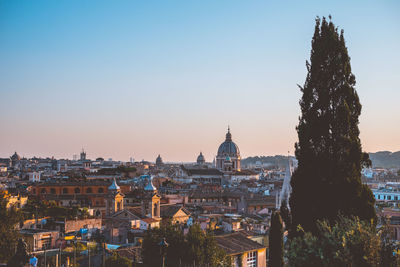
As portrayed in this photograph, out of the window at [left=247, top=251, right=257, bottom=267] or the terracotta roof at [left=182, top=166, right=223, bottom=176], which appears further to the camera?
the terracotta roof at [left=182, top=166, right=223, bottom=176]

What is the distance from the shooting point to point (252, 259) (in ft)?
66.0

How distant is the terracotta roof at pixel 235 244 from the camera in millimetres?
19070

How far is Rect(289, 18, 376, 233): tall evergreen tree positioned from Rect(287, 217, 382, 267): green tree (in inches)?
99.2

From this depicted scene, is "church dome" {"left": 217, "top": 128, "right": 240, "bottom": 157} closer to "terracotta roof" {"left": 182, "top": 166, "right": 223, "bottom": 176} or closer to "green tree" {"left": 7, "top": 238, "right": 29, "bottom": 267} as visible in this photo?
"terracotta roof" {"left": 182, "top": 166, "right": 223, "bottom": 176}

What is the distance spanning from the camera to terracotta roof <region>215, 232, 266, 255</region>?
1907 cm

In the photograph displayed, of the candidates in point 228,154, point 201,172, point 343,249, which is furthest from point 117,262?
point 228,154

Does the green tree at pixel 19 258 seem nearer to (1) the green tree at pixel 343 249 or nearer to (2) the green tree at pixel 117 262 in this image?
(1) the green tree at pixel 343 249

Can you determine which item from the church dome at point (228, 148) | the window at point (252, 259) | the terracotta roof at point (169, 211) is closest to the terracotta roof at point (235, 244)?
the window at point (252, 259)

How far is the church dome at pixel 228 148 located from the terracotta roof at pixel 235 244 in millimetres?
95305

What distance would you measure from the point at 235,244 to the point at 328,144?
28.9 ft

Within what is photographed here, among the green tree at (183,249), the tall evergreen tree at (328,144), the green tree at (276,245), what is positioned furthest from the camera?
the green tree at (276,245)

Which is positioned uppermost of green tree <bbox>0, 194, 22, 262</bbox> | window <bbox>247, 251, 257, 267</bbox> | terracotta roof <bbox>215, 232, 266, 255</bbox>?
green tree <bbox>0, 194, 22, 262</bbox>

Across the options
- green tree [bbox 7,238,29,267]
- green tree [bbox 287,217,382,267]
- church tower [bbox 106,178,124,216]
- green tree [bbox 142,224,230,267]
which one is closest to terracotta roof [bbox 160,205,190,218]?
church tower [bbox 106,178,124,216]

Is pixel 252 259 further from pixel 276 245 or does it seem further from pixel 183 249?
pixel 183 249
